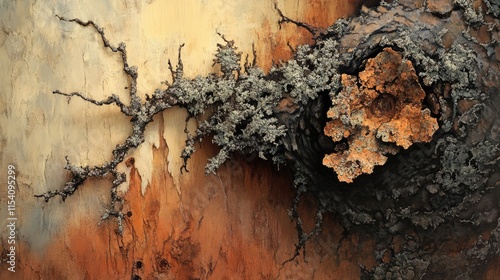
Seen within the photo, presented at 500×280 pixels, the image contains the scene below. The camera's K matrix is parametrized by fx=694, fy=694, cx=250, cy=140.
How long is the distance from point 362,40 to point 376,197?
391 mm

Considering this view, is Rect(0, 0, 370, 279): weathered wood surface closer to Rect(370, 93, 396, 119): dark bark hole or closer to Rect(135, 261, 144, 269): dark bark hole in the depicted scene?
Rect(135, 261, 144, 269): dark bark hole

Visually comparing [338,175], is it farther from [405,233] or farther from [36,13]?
[36,13]

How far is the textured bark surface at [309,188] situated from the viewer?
1659 mm

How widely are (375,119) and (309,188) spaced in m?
0.25

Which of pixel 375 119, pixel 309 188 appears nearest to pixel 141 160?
pixel 309 188

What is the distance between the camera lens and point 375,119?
5.47ft

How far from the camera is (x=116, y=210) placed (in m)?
1.80

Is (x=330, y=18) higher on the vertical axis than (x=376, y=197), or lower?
higher

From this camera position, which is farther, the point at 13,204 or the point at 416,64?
the point at 13,204

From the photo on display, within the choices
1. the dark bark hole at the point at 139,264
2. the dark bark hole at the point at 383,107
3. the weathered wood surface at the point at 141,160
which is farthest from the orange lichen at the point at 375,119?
the dark bark hole at the point at 139,264

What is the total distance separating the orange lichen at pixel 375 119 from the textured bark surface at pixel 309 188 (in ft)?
0.08

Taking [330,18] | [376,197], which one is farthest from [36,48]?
[376,197]

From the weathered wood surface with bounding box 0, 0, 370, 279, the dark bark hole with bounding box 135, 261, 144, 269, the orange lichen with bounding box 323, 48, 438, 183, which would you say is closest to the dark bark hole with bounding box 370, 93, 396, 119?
the orange lichen with bounding box 323, 48, 438, 183

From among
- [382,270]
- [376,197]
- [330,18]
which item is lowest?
[382,270]
